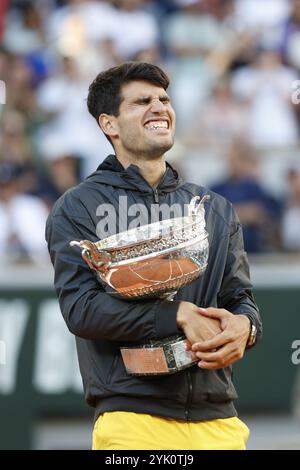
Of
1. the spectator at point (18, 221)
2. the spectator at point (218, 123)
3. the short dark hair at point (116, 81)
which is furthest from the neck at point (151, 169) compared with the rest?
the spectator at point (218, 123)

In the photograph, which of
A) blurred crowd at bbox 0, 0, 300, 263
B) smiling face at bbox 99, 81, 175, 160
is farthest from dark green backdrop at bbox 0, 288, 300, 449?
smiling face at bbox 99, 81, 175, 160

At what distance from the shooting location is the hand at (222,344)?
371cm

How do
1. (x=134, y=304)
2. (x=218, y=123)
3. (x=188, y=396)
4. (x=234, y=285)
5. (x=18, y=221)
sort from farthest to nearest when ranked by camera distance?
(x=218, y=123) → (x=18, y=221) → (x=234, y=285) → (x=188, y=396) → (x=134, y=304)

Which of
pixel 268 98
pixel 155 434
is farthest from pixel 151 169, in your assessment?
pixel 268 98

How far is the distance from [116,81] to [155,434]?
4.69 ft

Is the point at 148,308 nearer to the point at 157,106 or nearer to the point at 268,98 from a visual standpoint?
the point at 157,106

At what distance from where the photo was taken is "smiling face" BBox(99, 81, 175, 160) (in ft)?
13.5

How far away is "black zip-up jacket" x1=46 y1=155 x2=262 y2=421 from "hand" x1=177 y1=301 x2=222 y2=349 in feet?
0.10

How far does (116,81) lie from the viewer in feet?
13.9

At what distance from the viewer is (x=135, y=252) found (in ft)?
12.3

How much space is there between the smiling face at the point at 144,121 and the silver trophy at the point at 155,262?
445mm

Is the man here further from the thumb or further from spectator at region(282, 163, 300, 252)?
spectator at region(282, 163, 300, 252)

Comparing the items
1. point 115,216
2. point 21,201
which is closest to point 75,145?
point 21,201
